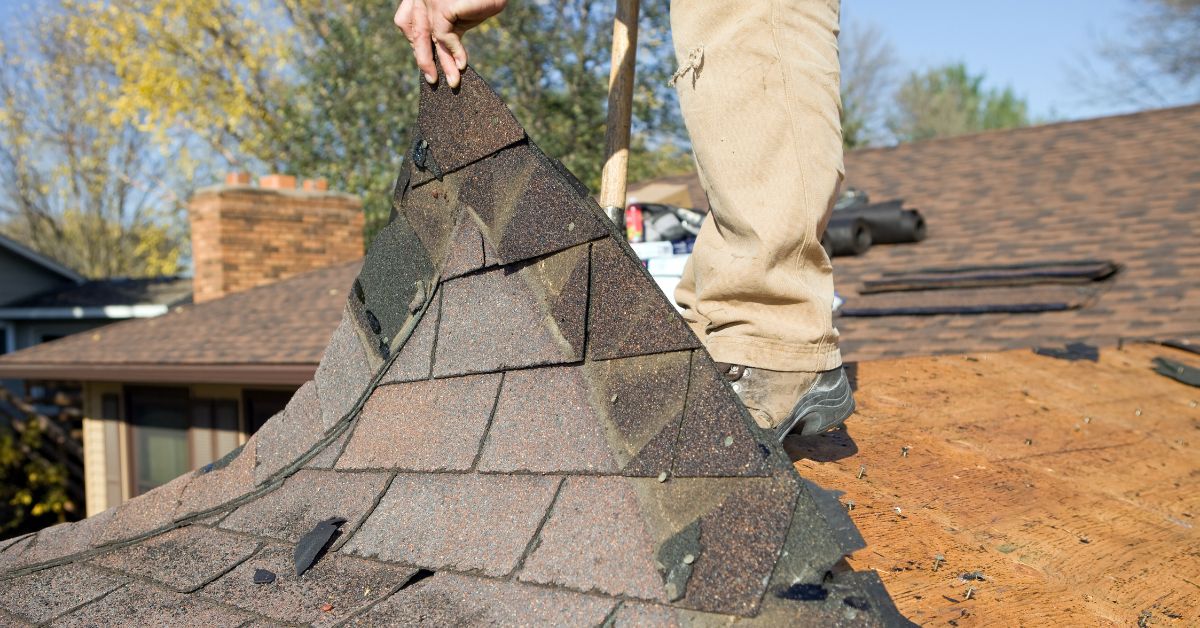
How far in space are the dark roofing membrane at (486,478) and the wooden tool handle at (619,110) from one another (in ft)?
1.80

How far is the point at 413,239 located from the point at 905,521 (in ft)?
3.38

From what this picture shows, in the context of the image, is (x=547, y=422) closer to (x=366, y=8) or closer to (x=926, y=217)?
(x=926, y=217)

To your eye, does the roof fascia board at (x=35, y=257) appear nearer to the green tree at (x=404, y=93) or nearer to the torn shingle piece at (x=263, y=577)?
the green tree at (x=404, y=93)

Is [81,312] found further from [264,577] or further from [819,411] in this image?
[819,411]

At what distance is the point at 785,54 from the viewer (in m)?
1.84

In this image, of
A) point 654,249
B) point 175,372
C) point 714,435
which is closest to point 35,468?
point 175,372

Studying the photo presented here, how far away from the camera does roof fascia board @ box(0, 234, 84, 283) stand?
21.4 meters

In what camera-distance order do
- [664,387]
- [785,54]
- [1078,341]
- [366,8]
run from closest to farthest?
[664,387], [785,54], [1078,341], [366,8]

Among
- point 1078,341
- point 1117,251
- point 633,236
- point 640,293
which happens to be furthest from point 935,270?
point 640,293

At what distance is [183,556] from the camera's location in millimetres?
1706

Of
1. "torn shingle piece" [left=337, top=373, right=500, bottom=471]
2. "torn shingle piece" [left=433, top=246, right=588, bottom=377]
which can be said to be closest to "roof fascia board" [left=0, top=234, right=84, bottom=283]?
"torn shingle piece" [left=337, top=373, right=500, bottom=471]

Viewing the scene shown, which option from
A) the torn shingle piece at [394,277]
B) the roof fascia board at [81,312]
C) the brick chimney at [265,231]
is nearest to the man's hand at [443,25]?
the torn shingle piece at [394,277]

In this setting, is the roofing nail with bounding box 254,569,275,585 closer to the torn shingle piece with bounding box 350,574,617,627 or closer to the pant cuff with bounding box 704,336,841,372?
the torn shingle piece with bounding box 350,574,617,627

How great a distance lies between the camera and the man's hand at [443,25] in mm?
1699
